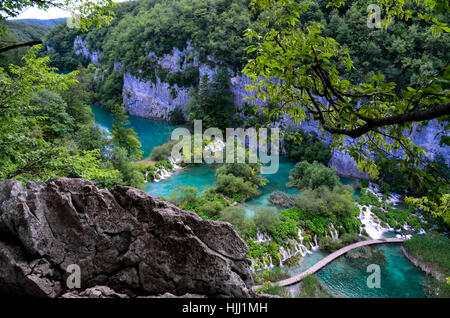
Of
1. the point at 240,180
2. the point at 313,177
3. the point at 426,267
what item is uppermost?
the point at 313,177

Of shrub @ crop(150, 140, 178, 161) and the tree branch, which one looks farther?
shrub @ crop(150, 140, 178, 161)

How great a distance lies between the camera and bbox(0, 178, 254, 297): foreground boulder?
2740mm

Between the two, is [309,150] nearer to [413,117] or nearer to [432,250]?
[432,250]

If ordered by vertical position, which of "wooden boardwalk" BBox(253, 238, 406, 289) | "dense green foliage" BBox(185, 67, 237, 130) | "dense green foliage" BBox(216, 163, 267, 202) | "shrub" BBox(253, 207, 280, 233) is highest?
"dense green foliage" BBox(185, 67, 237, 130)

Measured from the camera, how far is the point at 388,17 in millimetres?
2641

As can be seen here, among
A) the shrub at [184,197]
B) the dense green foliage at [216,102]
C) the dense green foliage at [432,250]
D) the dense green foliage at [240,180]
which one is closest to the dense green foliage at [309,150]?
the dense green foliage at [240,180]

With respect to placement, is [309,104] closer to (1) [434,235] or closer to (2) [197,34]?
(1) [434,235]

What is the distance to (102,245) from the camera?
297 centimetres

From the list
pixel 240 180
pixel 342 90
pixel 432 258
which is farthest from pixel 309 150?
pixel 342 90

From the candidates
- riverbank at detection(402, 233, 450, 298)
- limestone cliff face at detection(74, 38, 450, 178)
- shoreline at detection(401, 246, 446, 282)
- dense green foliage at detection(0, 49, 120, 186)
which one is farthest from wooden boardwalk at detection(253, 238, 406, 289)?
limestone cliff face at detection(74, 38, 450, 178)

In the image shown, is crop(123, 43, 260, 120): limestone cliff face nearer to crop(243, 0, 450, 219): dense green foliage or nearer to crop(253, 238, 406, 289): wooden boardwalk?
crop(253, 238, 406, 289): wooden boardwalk

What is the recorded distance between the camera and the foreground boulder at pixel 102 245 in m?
2.74
